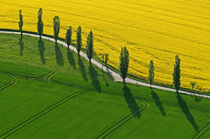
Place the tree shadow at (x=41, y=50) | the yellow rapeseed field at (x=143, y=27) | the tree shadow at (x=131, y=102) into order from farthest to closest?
the yellow rapeseed field at (x=143, y=27) < the tree shadow at (x=41, y=50) < the tree shadow at (x=131, y=102)

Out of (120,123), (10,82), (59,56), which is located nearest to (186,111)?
(120,123)

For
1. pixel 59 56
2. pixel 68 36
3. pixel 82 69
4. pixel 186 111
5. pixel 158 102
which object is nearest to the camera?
pixel 186 111

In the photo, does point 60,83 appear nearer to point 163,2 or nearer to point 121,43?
point 121,43

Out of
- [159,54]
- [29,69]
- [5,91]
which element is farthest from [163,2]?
[5,91]

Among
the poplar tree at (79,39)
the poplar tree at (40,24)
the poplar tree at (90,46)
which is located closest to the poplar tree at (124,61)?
the poplar tree at (90,46)

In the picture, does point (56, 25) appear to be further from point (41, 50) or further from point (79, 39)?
point (79, 39)

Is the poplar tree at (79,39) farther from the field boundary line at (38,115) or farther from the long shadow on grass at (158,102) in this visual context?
the long shadow on grass at (158,102)

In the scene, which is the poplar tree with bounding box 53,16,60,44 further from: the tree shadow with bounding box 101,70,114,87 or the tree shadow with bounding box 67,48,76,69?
the tree shadow with bounding box 101,70,114,87
